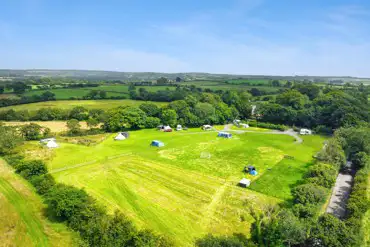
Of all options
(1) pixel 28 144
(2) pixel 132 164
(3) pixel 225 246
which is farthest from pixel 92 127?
(3) pixel 225 246

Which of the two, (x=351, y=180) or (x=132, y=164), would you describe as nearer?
(x=351, y=180)

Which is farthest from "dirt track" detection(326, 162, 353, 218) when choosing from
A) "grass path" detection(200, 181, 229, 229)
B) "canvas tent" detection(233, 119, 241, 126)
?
"canvas tent" detection(233, 119, 241, 126)

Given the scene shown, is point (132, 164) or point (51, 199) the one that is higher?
point (51, 199)

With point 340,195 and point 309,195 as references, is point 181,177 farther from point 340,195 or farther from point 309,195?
point 340,195

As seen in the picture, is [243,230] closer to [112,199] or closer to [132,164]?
[112,199]

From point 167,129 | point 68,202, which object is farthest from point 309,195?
point 167,129

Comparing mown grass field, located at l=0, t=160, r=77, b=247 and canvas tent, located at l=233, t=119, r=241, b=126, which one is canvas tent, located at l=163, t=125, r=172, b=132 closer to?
canvas tent, located at l=233, t=119, r=241, b=126

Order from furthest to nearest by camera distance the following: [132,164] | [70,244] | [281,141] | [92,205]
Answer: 1. [281,141]
2. [132,164]
3. [92,205]
4. [70,244]
